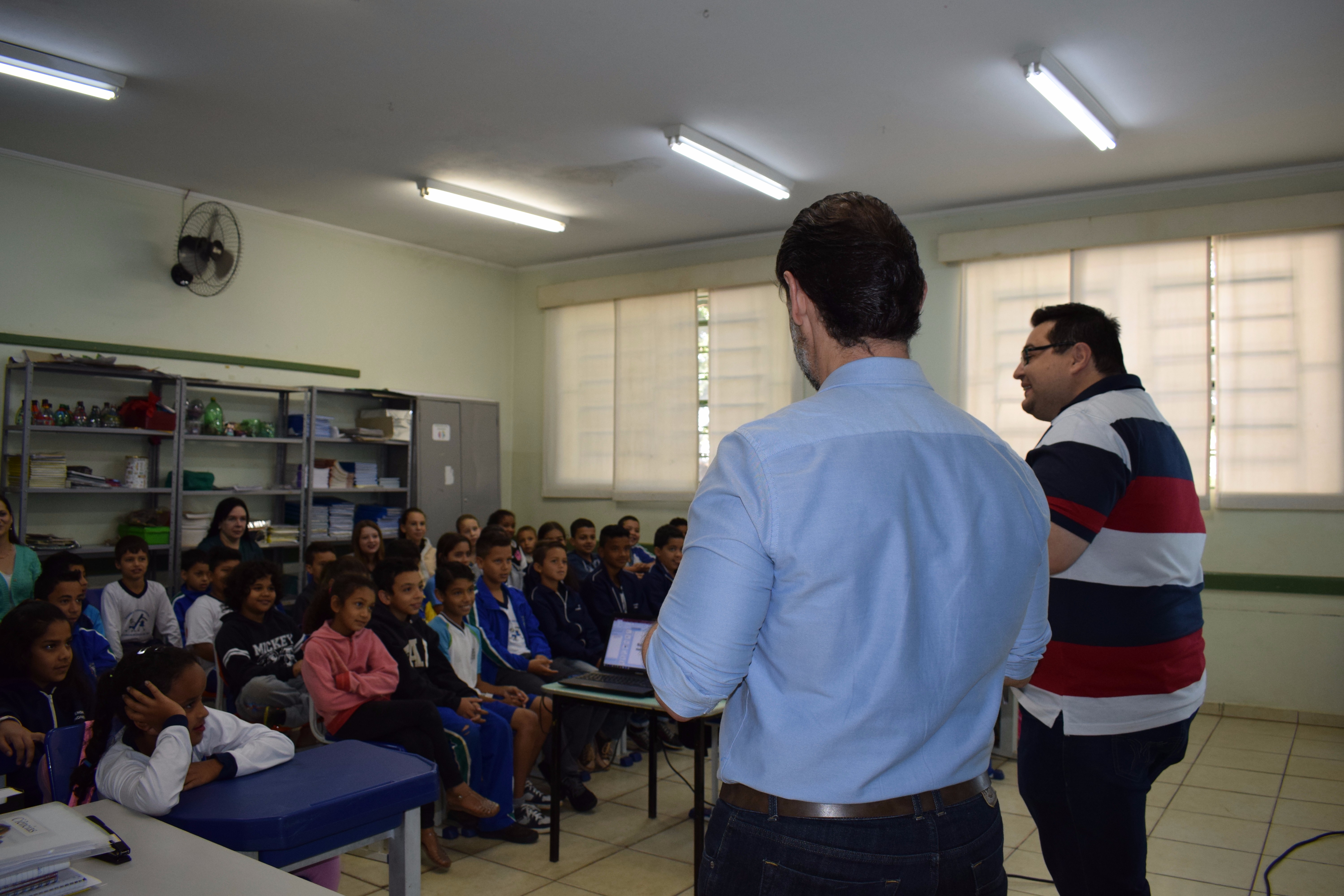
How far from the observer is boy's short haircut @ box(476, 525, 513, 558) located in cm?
453

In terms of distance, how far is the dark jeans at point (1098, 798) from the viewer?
169cm

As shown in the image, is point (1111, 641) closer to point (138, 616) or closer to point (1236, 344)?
point (138, 616)

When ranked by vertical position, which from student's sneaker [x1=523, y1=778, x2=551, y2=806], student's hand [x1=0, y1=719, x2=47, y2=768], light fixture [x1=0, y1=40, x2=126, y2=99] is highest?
light fixture [x1=0, y1=40, x2=126, y2=99]

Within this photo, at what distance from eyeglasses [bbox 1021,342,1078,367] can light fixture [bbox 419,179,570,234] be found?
4.83 metres

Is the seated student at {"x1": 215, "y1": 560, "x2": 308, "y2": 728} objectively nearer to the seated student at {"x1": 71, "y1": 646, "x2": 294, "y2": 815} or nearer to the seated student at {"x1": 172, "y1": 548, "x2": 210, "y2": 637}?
the seated student at {"x1": 172, "y1": 548, "x2": 210, "y2": 637}

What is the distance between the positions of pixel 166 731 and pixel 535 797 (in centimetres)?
216

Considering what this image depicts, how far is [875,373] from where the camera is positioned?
1.03m

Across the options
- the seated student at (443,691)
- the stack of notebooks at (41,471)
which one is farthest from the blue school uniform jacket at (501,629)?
the stack of notebooks at (41,471)

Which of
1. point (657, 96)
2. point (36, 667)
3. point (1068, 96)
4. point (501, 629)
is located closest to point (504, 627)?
point (501, 629)

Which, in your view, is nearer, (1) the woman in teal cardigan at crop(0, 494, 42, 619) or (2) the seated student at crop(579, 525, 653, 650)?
(1) the woman in teal cardigan at crop(0, 494, 42, 619)

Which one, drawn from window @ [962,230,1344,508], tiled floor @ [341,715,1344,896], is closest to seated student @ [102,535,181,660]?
tiled floor @ [341,715,1344,896]

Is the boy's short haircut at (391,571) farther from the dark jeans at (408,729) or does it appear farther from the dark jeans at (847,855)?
the dark jeans at (847,855)

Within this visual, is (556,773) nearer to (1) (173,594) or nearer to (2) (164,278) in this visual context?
(1) (173,594)

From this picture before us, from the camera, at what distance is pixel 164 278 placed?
6.08 metres
